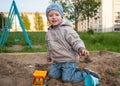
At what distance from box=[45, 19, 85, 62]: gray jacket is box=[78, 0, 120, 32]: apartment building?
69.3 metres

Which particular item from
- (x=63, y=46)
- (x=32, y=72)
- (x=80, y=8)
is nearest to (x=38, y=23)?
(x=80, y=8)

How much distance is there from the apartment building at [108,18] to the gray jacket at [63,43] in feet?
227

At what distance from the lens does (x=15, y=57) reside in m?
4.57

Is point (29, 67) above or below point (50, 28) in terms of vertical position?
below

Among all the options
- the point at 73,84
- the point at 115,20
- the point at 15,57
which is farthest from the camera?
→ the point at 115,20

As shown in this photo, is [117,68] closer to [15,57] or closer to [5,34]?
[15,57]

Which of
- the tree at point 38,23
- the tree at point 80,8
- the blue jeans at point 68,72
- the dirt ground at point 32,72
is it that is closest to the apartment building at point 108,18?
the tree at point 38,23

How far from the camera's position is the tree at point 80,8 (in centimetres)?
2342

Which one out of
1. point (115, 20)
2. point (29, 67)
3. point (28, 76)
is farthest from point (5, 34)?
point (115, 20)

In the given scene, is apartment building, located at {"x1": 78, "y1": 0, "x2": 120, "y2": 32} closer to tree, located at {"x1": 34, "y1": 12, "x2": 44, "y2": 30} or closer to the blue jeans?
tree, located at {"x1": 34, "y1": 12, "x2": 44, "y2": 30}

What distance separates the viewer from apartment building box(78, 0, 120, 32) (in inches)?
2910

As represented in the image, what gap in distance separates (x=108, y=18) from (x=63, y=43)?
74.5m

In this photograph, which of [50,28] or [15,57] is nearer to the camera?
[50,28]

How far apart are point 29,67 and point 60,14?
1.08 meters
